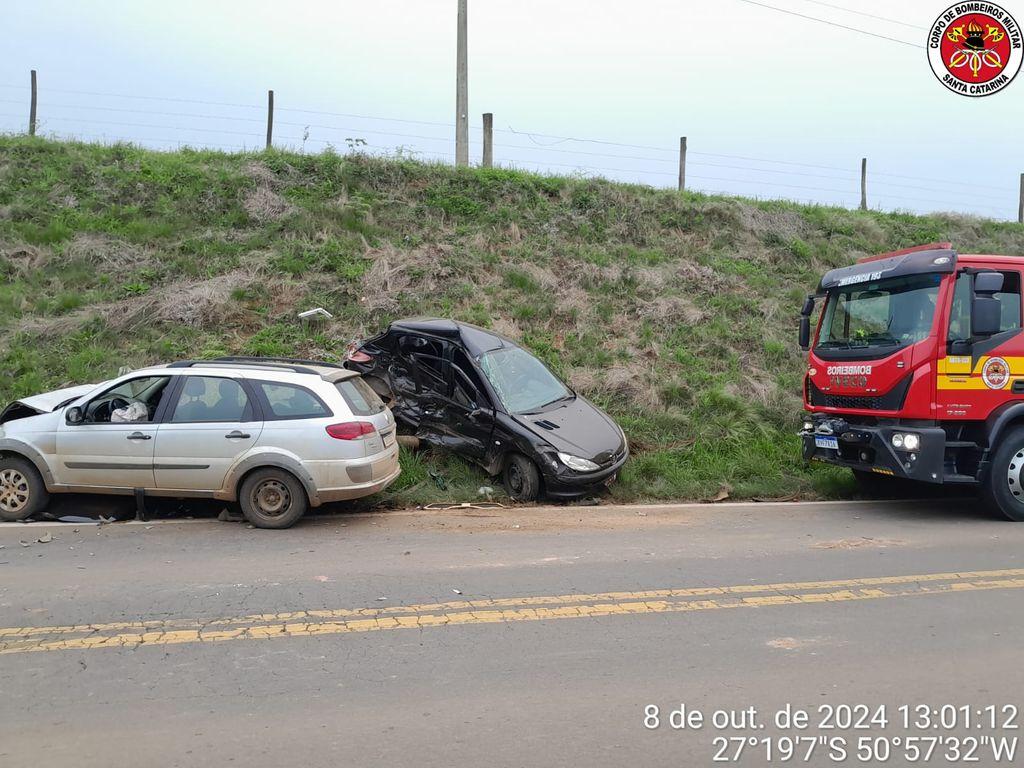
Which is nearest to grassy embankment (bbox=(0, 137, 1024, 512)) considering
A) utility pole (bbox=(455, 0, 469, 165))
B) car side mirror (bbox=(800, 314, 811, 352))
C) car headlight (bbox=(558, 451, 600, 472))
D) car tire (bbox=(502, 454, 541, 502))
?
car tire (bbox=(502, 454, 541, 502))

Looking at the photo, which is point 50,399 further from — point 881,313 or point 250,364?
point 881,313

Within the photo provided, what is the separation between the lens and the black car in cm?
884

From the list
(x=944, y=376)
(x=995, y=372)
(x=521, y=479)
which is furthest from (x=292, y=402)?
(x=995, y=372)

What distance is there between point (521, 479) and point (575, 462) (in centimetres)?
69

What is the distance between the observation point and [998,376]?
26.3 ft

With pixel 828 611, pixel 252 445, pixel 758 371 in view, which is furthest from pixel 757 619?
pixel 758 371

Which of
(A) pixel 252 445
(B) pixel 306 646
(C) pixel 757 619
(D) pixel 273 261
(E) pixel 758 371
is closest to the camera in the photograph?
(B) pixel 306 646

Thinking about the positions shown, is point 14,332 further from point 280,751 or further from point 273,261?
point 280,751

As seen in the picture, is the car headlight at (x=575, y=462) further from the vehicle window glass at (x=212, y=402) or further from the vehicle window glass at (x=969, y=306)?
the vehicle window glass at (x=969, y=306)

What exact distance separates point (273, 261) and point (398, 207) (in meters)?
3.13

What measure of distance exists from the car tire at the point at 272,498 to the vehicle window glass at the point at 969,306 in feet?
22.2

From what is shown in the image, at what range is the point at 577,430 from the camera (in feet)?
30.0

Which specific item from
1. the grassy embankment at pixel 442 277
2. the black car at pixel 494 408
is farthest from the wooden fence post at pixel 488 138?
the black car at pixel 494 408

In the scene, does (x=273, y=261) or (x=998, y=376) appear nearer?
(x=998, y=376)
